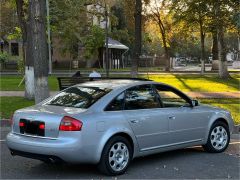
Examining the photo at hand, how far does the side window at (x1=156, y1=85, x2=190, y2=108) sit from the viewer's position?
332 inches

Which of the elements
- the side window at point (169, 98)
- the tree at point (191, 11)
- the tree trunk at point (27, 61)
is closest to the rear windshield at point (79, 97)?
the side window at point (169, 98)

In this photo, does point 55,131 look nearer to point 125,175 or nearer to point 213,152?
point 125,175

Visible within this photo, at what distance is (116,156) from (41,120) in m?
1.23

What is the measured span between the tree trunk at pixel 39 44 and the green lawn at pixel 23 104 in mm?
2002

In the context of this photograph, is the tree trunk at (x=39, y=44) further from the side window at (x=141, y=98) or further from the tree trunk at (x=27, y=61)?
the tree trunk at (x=27, y=61)

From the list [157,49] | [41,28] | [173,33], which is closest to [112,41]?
[173,33]

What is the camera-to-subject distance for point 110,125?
7.27 metres

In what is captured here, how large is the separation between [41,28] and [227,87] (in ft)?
48.0

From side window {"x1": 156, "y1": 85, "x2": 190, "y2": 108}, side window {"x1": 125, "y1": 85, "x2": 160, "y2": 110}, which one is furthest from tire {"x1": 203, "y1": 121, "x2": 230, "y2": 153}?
side window {"x1": 125, "y1": 85, "x2": 160, "y2": 110}

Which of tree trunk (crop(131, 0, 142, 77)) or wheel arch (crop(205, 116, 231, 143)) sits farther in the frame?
tree trunk (crop(131, 0, 142, 77))

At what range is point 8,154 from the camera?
897 centimetres

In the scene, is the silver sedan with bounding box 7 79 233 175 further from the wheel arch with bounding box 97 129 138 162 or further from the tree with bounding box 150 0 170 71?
the tree with bounding box 150 0 170 71

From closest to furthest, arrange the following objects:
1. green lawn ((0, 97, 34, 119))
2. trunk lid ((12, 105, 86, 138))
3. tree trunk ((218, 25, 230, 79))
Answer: trunk lid ((12, 105, 86, 138)), green lawn ((0, 97, 34, 119)), tree trunk ((218, 25, 230, 79))

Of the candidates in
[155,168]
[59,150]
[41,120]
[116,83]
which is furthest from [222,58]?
[59,150]
